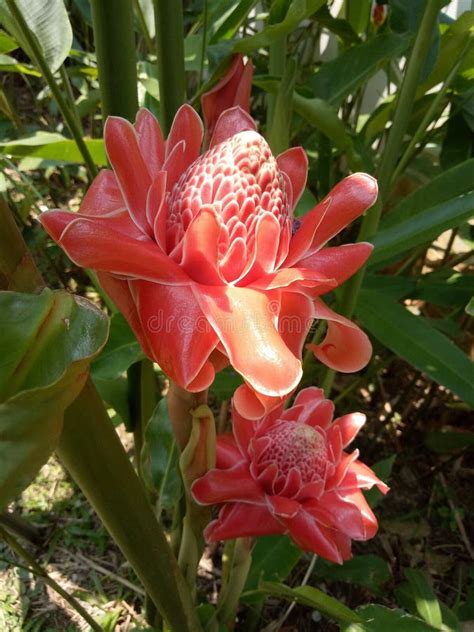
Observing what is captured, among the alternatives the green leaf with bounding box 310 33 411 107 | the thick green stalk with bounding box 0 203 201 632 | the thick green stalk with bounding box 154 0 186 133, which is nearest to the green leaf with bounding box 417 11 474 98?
the green leaf with bounding box 310 33 411 107

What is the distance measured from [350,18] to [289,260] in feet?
1.90

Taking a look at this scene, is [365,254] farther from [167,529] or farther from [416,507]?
[416,507]

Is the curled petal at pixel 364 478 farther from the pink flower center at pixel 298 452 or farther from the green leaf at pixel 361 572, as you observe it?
the green leaf at pixel 361 572

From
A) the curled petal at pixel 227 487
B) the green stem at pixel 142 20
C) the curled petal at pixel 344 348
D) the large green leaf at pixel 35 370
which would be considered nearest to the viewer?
the large green leaf at pixel 35 370

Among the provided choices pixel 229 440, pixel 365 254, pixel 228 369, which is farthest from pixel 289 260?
pixel 228 369

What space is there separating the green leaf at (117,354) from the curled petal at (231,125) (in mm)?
231

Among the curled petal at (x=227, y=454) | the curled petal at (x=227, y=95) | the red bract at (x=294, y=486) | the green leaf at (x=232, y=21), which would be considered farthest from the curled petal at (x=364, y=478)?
the green leaf at (x=232, y=21)

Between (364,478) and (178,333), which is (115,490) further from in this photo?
(364,478)

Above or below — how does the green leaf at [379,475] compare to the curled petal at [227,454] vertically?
below

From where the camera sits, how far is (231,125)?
0.38 m

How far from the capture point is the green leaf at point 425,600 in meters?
0.65

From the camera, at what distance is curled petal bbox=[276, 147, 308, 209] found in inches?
15.0

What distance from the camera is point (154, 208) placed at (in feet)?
1.03

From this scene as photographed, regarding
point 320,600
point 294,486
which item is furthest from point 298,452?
point 320,600
